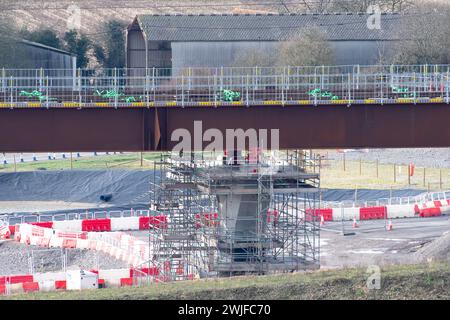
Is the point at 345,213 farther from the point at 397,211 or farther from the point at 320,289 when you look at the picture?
the point at 320,289

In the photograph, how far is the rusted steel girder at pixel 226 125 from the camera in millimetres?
35031

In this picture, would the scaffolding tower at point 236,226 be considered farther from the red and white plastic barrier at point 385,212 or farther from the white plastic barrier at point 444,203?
the white plastic barrier at point 444,203

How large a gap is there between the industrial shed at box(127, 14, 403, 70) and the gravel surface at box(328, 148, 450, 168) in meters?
10.4

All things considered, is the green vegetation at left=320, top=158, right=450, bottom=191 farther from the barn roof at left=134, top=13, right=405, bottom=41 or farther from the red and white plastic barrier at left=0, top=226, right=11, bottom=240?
the red and white plastic barrier at left=0, top=226, right=11, bottom=240

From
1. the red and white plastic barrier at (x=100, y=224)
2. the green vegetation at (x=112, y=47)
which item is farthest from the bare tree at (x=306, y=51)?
the green vegetation at (x=112, y=47)

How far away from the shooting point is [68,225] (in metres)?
52.7

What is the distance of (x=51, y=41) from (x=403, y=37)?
30.3 meters

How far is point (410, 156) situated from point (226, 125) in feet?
137

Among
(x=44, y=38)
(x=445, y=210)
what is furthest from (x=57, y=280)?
(x=44, y=38)

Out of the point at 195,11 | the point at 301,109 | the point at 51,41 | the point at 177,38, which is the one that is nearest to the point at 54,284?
the point at 301,109

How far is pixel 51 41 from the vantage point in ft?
270

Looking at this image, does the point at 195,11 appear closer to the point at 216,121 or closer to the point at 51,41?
the point at 51,41

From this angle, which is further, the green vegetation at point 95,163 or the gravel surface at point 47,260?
the green vegetation at point 95,163

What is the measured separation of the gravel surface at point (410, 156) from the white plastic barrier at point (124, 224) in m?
25.7
